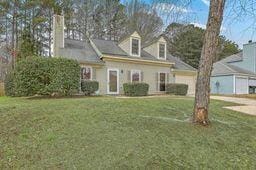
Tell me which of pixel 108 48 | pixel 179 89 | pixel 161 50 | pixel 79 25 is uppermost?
pixel 79 25

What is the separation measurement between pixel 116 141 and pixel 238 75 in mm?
26995

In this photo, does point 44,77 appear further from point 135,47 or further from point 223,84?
point 223,84

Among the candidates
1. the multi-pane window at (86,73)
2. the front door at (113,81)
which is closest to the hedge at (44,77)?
the multi-pane window at (86,73)

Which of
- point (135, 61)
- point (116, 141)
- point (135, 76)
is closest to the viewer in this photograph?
point (116, 141)

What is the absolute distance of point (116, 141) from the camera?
5.51 m

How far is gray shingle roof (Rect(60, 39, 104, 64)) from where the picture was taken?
19.7 meters

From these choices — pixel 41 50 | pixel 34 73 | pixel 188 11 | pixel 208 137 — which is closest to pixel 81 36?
pixel 41 50

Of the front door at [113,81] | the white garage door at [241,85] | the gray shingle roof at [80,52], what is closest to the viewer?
the gray shingle roof at [80,52]

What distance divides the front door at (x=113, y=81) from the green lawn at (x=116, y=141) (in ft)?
42.0

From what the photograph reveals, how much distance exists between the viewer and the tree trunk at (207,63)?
23.0 feet

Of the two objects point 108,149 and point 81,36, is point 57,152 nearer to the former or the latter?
point 108,149

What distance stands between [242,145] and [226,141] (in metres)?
0.37

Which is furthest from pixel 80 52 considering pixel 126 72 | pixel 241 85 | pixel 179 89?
pixel 241 85

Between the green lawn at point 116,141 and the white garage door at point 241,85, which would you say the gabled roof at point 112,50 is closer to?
the white garage door at point 241,85
